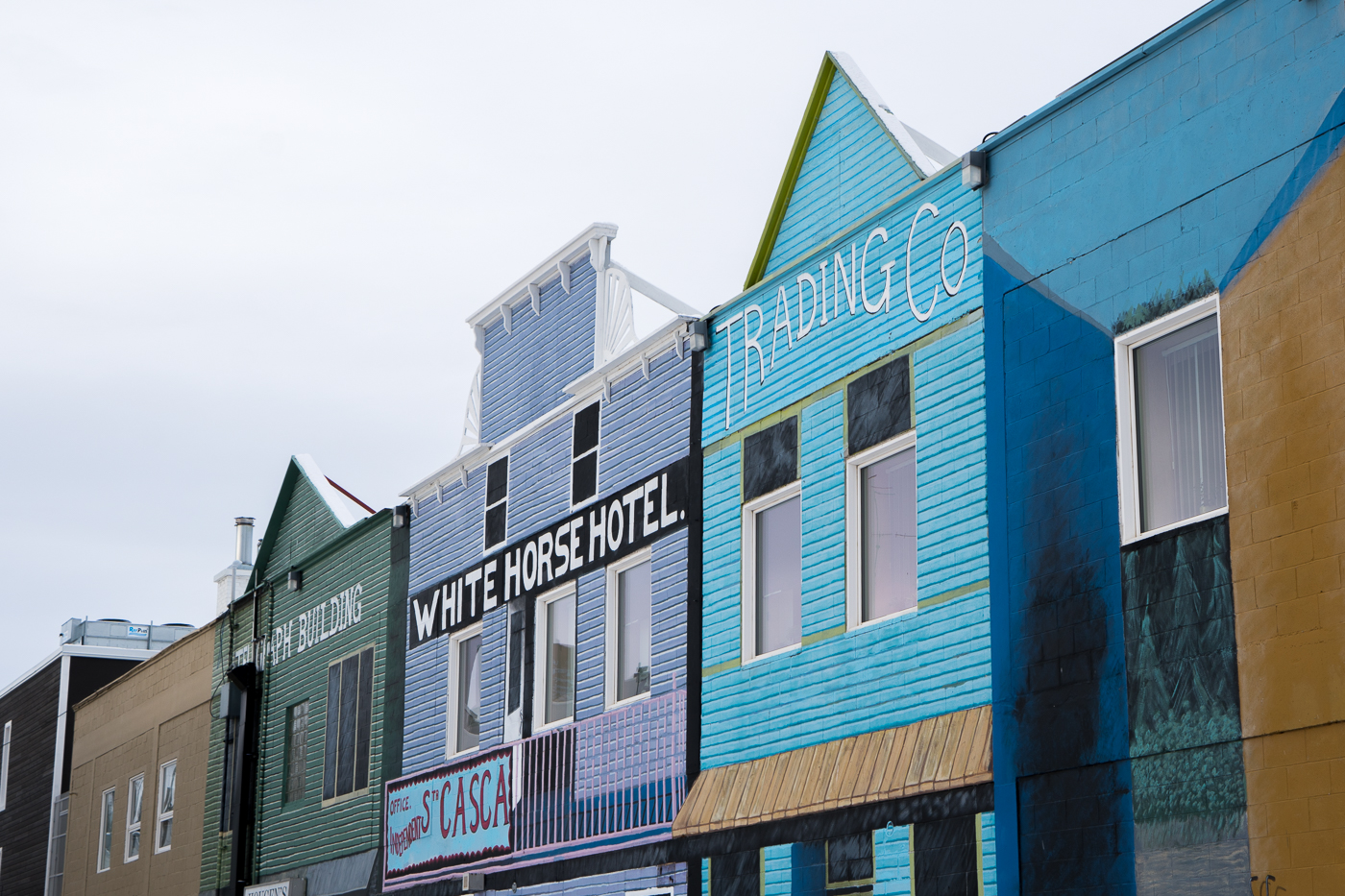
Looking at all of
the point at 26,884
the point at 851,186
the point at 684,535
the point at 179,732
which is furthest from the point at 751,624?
the point at 26,884

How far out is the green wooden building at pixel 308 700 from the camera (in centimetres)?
2212

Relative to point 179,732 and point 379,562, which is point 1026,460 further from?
point 179,732

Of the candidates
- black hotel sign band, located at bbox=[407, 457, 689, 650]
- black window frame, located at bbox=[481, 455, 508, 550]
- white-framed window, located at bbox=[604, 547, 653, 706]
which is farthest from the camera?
black window frame, located at bbox=[481, 455, 508, 550]

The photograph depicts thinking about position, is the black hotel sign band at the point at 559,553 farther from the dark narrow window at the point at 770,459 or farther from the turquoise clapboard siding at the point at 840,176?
the turquoise clapboard siding at the point at 840,176

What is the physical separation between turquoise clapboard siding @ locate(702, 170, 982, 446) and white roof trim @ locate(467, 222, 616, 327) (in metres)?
2.95

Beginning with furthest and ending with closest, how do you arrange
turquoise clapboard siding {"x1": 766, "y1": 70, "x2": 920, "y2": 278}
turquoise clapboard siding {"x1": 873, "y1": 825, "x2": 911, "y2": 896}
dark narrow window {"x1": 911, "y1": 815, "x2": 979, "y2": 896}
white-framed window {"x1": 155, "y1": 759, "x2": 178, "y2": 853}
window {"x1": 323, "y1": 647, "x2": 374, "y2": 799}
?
white-framed window {"x1": 155, "y1": 759, "x2": 178, "y2": 853} → window {"x1": 323, "y1": 647, "x2": 374, "y2": 799} → turquoise clapboard siding {"x1": 766, "y1": 70, "x2": 920, "y2": 278} → turquoise clapboard siding {"x1": 873, "y1": 825, "x2": 911, "y2": 896} → dark narrow window {"x1": 911, "y1": 815, "x2": 979, "y2": 896}

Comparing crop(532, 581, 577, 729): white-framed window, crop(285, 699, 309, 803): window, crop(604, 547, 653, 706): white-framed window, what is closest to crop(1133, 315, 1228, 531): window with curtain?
crop(604, 547, 653, 706): white-framed window

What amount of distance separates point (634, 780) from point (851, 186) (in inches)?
233

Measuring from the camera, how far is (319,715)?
24.0 m

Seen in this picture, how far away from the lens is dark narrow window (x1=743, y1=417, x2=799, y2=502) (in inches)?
580

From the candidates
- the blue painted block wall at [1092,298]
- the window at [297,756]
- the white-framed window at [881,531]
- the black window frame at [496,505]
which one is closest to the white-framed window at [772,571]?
the white-framed window at [881,531]

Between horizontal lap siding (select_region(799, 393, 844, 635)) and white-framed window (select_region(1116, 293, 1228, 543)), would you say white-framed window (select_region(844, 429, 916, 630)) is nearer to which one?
horizontal lap siding (select_region(799, 393, 844, 635))

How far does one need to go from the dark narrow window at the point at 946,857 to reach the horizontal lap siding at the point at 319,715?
10722mm

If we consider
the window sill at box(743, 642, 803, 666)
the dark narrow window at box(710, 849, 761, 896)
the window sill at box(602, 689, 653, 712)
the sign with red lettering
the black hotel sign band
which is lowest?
the dark narrow window at box(710, 849, 761, 896)
